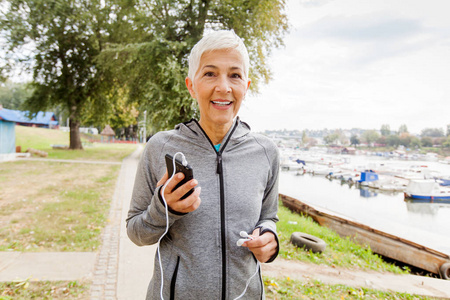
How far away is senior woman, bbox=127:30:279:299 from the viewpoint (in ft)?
4.57

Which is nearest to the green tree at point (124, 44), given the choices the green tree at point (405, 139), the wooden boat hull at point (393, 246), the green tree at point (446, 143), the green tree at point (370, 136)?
the wooden boat hull at point (393, 246)

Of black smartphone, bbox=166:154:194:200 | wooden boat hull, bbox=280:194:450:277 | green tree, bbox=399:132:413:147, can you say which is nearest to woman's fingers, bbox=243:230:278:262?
black smartphone, bbox=166:154:194:200

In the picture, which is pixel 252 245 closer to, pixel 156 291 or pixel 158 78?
pixel 156 291

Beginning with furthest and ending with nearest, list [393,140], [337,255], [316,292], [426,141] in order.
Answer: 1. [393,140]
2. [426,141]
3. [337,255]
4. [316,292]

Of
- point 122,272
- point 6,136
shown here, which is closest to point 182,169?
point 122,272

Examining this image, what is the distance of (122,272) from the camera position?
13.9 ft

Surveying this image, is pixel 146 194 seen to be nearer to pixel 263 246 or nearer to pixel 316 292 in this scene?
pixel 263 246

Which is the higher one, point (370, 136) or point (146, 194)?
point (370, 136)

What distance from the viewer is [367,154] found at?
290 ft

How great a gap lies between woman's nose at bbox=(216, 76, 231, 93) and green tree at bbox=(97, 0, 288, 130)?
12.0 metres

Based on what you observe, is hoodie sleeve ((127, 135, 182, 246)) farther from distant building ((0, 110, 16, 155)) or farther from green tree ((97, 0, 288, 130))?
distant building ((0, 110, 16, 155))

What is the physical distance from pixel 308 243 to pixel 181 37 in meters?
14.0

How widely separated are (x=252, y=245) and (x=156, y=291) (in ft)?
1.91

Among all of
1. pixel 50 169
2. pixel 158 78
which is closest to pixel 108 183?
pixel 50 169
